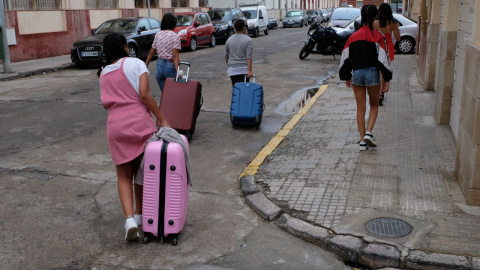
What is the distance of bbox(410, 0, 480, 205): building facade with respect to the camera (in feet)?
16.8

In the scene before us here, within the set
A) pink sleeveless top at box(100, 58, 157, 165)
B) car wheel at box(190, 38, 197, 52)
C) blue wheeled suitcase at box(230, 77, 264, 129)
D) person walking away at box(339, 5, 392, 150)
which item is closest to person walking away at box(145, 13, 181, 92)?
blue wheeled suitcase at box(230, 77, 264, 129)

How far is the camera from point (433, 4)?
35.9 feet

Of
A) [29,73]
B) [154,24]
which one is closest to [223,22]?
[154,24]

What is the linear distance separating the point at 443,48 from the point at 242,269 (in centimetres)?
588

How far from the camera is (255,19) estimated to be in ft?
106

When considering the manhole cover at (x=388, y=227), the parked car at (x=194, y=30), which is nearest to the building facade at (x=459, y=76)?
the manhole cover at (x=388, y=227)

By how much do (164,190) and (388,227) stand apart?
1954 mm

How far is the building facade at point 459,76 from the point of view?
201 inches

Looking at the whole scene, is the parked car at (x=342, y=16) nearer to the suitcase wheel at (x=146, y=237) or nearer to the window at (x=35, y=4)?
the window at (x=35, y=4)

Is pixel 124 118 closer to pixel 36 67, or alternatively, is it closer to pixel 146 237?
pixel 146 237

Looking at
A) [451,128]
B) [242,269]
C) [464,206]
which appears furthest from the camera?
[451,128]

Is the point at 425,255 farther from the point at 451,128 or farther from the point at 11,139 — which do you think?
the point at 11,139

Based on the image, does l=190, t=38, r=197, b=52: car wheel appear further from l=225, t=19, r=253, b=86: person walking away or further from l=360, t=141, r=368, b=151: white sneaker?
l=360, t=141, r=368, b=151: white sneaker

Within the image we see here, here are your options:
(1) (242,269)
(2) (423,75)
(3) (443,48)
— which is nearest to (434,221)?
(1) (242,269)
